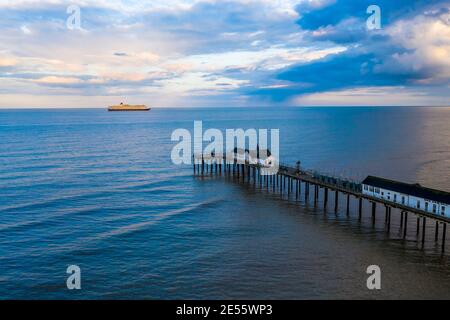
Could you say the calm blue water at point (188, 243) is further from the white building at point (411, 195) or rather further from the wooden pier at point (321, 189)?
the white building at point (411, 195)

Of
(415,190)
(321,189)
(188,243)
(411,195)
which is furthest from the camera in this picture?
(321,189)

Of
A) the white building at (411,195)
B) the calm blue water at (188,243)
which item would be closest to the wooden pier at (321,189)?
the white building at (411,195)

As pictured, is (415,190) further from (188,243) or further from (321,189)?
(188,243)

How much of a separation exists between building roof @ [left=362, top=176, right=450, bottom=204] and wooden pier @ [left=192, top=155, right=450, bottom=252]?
5.30 feet

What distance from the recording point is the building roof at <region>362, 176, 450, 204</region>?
144 feet

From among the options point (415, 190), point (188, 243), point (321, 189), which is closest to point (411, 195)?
point (415, 190)

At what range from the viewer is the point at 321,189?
70938 millimetres

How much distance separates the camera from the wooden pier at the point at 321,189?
1822 inches

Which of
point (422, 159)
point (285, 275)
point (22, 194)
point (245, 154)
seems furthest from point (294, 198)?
point (422, 159)

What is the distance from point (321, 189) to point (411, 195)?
24.9 m

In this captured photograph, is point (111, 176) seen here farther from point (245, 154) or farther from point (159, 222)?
point (159, 222)

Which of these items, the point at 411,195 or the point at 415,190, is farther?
the point at 415,190

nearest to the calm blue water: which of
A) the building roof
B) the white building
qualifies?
the white building
